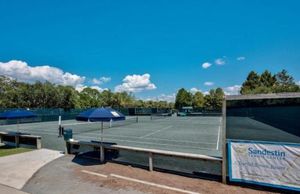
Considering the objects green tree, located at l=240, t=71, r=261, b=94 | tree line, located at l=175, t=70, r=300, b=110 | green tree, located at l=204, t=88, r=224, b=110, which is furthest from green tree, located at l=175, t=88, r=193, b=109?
green tree, located at l=240, t=71, r=261, b=94

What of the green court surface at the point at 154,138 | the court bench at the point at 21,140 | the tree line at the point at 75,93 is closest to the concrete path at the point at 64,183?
the court bench at the point at 21,140

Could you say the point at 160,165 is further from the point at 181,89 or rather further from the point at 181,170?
the point at 181,89

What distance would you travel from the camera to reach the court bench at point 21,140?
582 inches

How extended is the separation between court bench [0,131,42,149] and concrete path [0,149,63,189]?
0.97 meters

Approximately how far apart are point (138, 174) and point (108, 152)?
283 centimetres

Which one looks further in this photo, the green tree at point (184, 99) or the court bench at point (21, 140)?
the green tree at point (184, 99)

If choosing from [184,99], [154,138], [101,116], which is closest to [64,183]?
[101,116]

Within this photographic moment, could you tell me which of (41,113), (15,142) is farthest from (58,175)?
(41,113)

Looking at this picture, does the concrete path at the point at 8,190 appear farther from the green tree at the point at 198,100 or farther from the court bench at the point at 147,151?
the green tree at the point at 198,100

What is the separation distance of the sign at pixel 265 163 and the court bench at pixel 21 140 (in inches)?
467

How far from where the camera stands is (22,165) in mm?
10680

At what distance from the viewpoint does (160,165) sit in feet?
32.2

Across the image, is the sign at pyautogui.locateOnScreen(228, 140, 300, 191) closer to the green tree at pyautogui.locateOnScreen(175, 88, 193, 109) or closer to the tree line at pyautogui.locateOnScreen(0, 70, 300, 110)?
the tree line at pyautogui.locateOnScreen(0, 70, 300, 110)

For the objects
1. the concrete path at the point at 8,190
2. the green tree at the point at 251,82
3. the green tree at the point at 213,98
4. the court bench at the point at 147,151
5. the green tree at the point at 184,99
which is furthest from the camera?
the green tree at the point at 184,99
